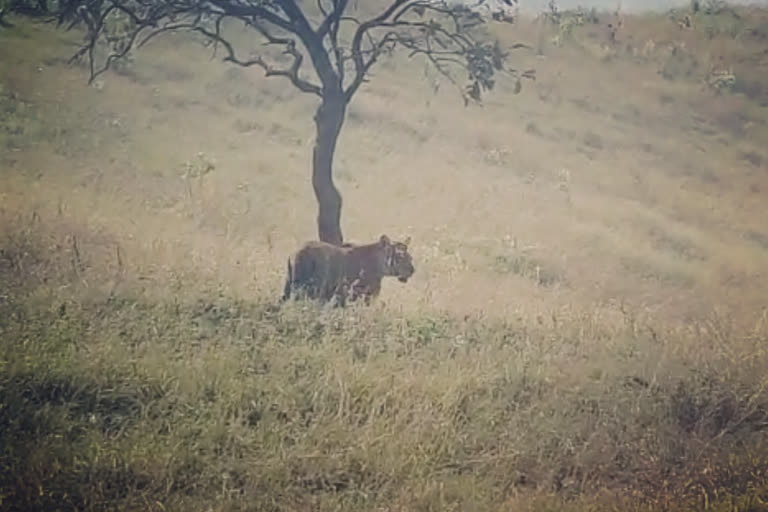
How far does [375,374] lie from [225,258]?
2.37 feet

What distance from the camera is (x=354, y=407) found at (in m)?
2.69

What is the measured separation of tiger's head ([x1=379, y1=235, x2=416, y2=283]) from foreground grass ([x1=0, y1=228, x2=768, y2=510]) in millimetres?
180

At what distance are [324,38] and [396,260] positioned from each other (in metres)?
0.87

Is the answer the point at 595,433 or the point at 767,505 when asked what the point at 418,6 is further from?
the point at 767,505

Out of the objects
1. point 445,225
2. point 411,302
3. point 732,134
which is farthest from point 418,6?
point 732,134

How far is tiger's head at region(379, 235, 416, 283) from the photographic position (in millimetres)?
3084

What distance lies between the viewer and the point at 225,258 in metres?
3.04

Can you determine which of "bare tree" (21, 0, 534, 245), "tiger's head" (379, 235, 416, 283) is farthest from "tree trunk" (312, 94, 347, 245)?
"tiger's head" (379, 235, 416, 283)

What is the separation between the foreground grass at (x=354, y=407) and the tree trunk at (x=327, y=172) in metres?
0.35

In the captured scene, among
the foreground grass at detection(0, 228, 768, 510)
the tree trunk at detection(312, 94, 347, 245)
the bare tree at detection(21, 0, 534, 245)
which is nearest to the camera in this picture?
the foreground grass at detection(0, 228, 768, 510)

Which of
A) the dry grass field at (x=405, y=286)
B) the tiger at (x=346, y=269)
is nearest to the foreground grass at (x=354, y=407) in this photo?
the dry grass field at (x=405, y=286)

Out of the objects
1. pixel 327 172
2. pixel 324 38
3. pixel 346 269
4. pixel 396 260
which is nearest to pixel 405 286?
pixel 396 260

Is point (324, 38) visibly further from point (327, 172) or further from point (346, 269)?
point (346, 269)

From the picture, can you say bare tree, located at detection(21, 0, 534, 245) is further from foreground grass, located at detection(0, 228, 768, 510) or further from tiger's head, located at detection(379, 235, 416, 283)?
foreground grass, located at detection(0, 228, 768, 510)
